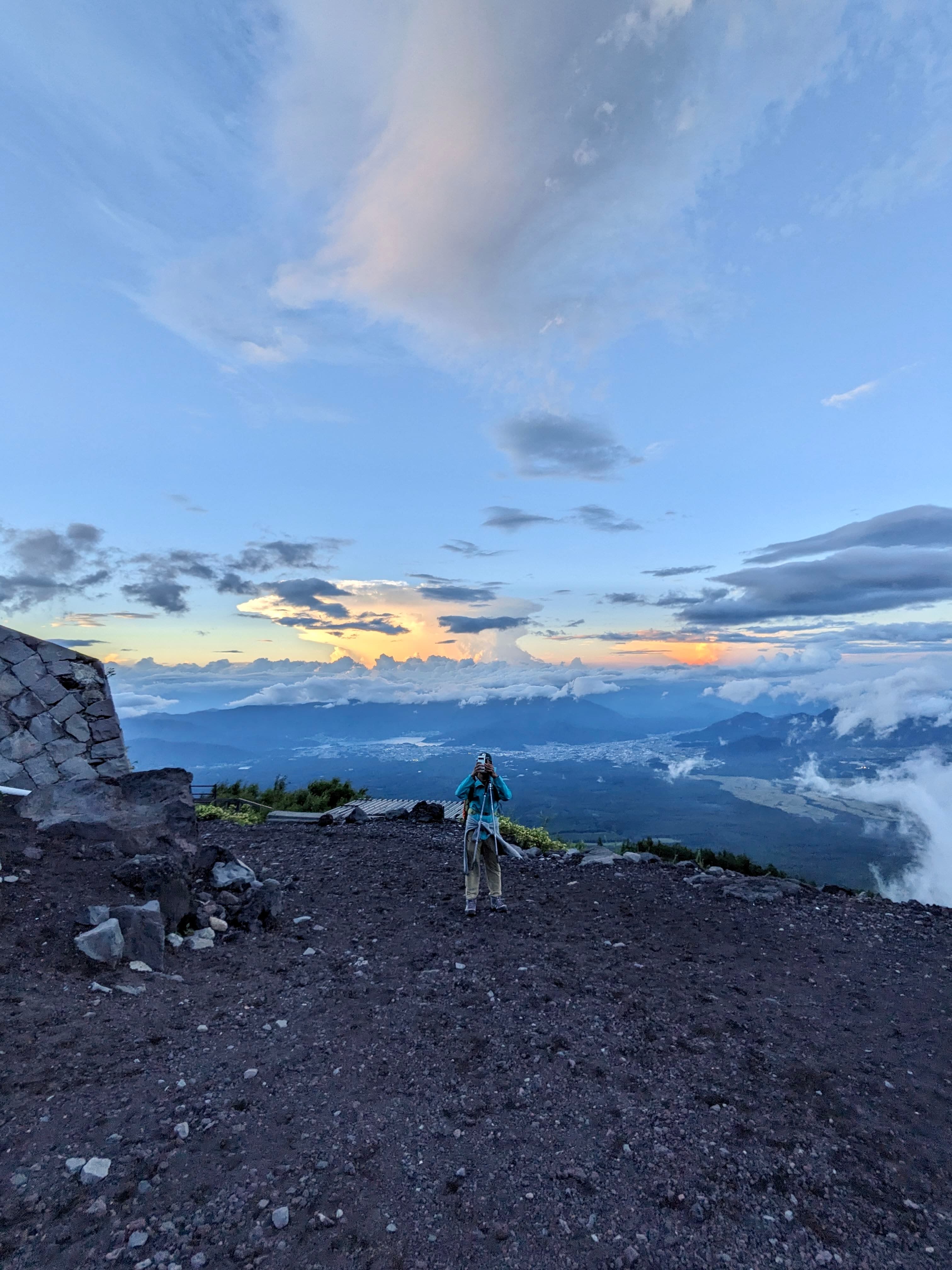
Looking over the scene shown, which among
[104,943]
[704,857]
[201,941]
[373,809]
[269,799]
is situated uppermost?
[104,943]

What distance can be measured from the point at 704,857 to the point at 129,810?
40.1ft

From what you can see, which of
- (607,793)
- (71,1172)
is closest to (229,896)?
(71,1172)

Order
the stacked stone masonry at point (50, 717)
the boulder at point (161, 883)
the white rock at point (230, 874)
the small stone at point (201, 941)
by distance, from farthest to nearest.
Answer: the stacked stone masonry at point (50, 717)
the white rock at point (230, 874)
the boulder at point (161, 883)
the small stone at point (201, 941)

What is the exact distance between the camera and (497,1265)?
3074 mm

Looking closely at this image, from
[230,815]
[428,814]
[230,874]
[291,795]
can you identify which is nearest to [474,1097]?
[230,874]

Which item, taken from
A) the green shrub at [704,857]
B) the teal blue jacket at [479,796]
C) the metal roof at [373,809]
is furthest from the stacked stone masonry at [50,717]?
the green shrub at [704,857]

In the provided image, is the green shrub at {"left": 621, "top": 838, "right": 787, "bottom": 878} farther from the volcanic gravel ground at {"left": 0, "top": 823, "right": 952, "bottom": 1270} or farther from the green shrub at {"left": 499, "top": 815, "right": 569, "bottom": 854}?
the volcanic gravel ground at {"left": 0, "top": 823, "right": 952, "bottom": 1270}

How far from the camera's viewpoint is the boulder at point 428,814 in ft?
51.0

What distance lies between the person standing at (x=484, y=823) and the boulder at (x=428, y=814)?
6.27 metres

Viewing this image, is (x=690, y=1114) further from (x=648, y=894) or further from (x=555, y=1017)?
(x=648, y=894)

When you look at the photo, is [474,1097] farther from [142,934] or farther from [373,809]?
[373,809]

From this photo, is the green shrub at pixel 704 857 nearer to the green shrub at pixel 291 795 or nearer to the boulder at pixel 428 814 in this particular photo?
the boulder at pixel 428 814

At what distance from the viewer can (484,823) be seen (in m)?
9.16

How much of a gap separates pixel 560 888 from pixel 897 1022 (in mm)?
5224
